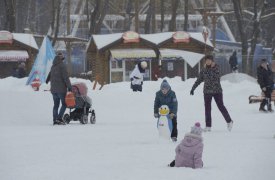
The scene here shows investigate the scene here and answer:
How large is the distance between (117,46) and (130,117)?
875 inches

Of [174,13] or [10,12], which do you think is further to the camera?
[174,13]

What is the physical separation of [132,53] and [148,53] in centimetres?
89

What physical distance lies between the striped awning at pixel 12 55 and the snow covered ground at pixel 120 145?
1885cm

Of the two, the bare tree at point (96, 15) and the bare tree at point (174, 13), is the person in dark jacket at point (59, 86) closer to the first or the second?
the bare tree at point (96, 15)

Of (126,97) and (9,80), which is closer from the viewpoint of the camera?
(126,97)

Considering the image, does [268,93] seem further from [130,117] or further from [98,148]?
[98,148]

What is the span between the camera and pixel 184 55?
4269 cm

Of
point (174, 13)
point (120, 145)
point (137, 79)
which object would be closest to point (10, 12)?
point (174, 13)

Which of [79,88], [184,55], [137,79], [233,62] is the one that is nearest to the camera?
[79,88]

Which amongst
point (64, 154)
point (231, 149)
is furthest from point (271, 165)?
point (64, 154)

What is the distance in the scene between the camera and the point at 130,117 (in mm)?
20438

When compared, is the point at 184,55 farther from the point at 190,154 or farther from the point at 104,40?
the point at 190,154

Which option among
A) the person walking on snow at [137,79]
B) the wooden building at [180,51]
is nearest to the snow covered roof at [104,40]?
the wooden building at [180,51]

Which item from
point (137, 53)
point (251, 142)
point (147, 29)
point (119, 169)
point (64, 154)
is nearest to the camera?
point (119, 169)
